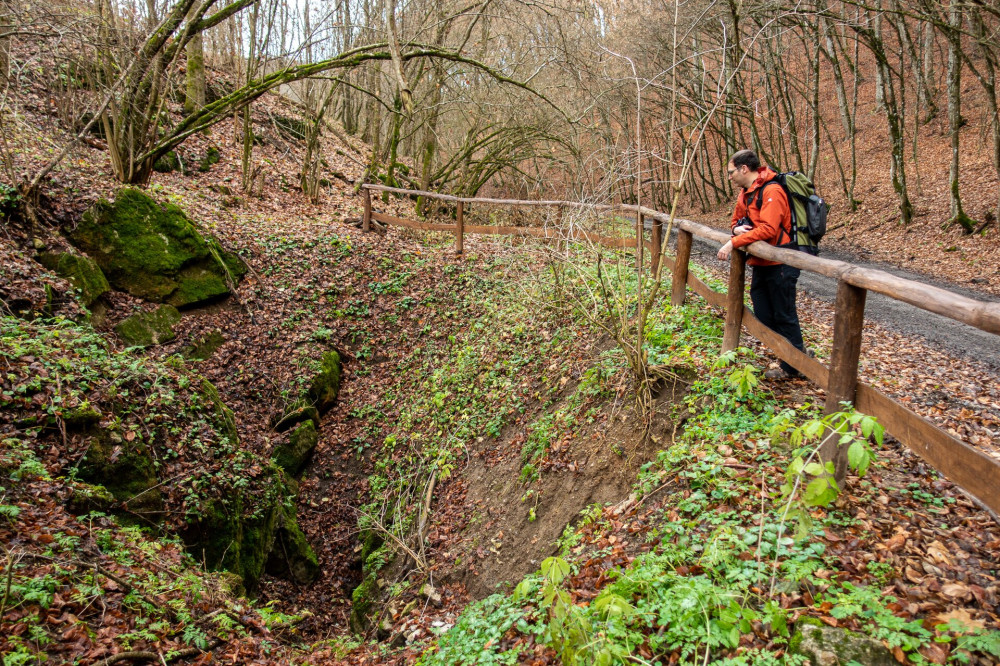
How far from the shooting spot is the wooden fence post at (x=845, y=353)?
131 inches

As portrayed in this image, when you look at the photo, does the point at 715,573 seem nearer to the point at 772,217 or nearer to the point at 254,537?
the point at 772,217

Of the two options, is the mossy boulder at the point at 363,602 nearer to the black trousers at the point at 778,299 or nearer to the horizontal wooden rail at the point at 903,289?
the black trousers at the point at 778,299

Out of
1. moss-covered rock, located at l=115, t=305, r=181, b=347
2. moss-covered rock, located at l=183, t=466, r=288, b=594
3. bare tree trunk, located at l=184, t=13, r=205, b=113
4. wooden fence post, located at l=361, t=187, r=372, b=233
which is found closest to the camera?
moss-covered rock, located at l=183, t=466, r=288, b=594

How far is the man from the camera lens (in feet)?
14.6

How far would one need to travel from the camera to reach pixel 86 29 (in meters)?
7.17

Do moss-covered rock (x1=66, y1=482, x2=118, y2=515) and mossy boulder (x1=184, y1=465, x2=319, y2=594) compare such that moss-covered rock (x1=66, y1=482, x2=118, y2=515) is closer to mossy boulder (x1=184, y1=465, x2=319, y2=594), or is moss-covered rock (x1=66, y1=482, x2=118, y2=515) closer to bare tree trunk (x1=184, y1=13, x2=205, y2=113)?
mossy boulder (x1=184, y1=465, x2=319, y2=594)

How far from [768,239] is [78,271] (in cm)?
833

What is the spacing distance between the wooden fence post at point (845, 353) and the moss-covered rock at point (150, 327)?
26.9 feet

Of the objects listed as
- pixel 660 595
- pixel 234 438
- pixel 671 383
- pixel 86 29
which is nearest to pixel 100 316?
pixel 234 438

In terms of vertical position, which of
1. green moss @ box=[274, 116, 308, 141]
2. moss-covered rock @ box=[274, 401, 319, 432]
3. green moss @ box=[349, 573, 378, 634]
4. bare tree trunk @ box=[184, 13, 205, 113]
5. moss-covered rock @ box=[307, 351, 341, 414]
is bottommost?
green moss @ box=[349, 573, 378, 634]

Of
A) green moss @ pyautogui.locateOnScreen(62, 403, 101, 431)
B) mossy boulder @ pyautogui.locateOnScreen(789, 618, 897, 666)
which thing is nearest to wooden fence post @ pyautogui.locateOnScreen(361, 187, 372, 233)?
green moss @ pyautogui.locateOnScreen(62, 403, 101, 431)

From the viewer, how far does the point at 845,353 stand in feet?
11.0

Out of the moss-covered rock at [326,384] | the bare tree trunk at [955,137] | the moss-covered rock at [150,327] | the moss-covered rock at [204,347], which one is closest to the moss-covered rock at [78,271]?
the moss-covered rock at [150,327]

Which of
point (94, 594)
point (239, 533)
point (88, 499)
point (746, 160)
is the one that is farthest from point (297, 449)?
point (746, 160)
